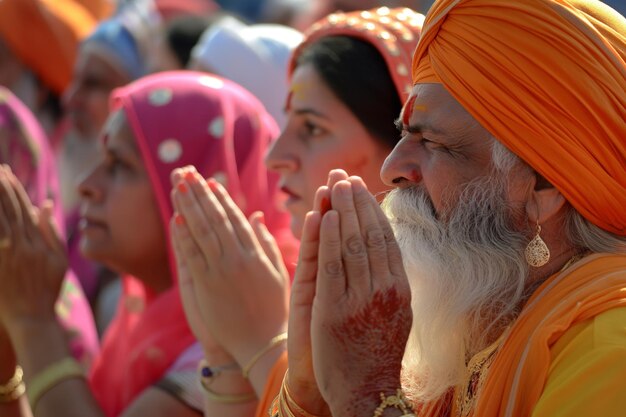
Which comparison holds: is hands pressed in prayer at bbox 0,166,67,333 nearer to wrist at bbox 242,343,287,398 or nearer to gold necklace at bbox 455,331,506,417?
wrist at bbox 242,343,287,398

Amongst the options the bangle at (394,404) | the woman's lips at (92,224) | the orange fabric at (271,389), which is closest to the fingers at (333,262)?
the bangle at (394,404)

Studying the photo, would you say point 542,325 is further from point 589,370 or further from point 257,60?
point 257,60

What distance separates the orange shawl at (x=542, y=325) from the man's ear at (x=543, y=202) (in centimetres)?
13

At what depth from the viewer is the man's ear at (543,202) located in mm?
2316

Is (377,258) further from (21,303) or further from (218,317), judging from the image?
(21,303)

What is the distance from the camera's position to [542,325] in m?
2.15

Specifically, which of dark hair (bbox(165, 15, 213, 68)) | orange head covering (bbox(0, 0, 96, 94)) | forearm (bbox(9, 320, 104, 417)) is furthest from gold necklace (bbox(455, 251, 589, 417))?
orange head covering (bbox(0, 0, 96, 94))

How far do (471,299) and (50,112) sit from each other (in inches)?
219

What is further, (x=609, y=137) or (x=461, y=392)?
(x=461, y=392)

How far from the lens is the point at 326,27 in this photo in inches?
144

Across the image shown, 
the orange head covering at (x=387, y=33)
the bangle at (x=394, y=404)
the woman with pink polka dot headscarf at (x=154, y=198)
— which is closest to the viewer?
the bangle at (x=394, y=404)

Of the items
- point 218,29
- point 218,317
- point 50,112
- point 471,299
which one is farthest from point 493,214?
point 50,112

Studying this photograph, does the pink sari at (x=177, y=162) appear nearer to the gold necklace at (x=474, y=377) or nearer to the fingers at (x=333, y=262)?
the gold necklace at (x=474, y=377)

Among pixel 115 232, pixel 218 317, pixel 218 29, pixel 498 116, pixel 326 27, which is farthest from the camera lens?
pixel 218 29
